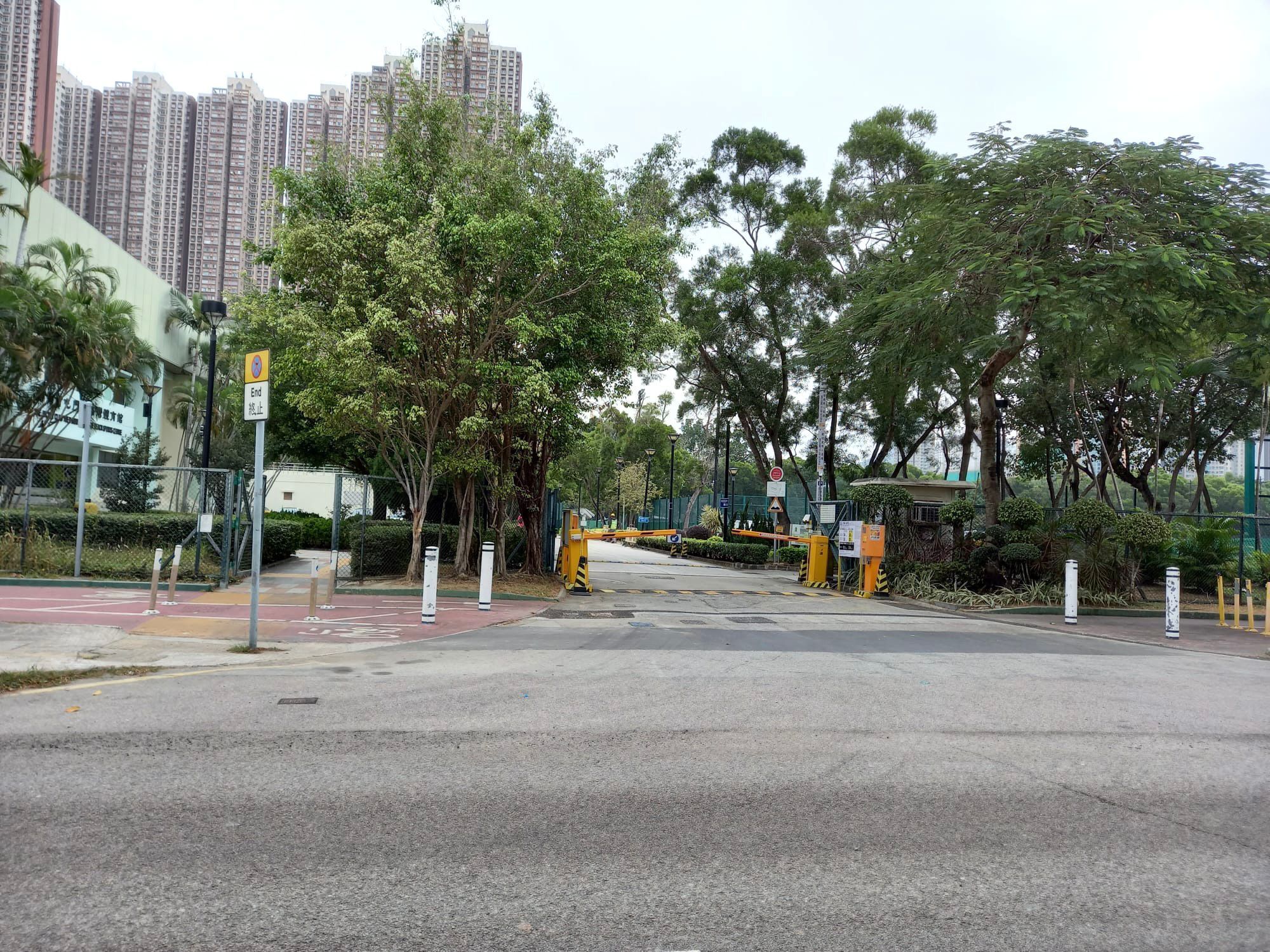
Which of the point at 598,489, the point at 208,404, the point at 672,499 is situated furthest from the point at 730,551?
the point at 598,489

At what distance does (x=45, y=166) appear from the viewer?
117 feet

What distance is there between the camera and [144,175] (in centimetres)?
7862

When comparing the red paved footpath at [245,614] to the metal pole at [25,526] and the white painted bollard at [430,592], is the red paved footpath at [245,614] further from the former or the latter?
the metal pole at [25,526]

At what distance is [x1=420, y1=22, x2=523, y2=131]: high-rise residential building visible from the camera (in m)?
20.2

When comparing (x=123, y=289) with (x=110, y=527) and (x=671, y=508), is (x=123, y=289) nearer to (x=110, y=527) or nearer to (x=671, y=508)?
(x=671, y=508)

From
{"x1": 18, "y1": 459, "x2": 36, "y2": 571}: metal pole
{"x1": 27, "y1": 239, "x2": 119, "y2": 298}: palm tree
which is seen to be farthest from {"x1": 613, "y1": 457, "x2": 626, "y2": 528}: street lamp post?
{"x1": 18, "y1": 459, "x2": 36, "y2": 571}: metal pole

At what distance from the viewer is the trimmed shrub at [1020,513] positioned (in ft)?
64.4

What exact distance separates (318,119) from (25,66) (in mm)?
20939

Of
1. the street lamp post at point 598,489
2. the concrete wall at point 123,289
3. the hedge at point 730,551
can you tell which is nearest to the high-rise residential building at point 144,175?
the concrete wall at point 123,289

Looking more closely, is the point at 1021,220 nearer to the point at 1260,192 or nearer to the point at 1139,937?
the point at 1260,192

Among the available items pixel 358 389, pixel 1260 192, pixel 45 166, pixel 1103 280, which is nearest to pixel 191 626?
pixel 358 389

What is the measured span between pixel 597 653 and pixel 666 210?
17.1 metres

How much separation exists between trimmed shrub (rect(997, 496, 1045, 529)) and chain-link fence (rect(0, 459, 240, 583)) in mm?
16280

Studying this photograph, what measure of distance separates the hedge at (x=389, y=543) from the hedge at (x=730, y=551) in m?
17.0
